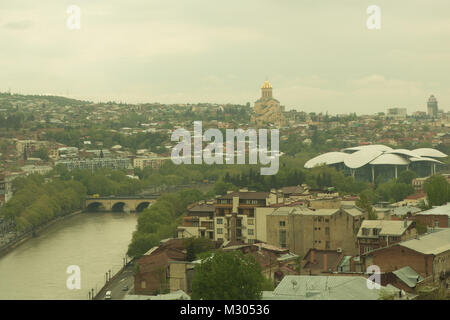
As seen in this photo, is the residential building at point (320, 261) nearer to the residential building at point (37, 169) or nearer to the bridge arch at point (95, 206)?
the bridge arch at point (95, 206)

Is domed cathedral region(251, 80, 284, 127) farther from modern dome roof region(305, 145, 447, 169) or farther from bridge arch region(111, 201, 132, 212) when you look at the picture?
bridge arch region(111, 201, 132, 212)

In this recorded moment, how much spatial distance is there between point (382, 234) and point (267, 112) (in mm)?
61632

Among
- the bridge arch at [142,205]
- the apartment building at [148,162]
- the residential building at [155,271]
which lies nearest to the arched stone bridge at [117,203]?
the bridge arch at [142,205]

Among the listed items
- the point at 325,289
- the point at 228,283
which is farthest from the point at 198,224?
the point at 228,283

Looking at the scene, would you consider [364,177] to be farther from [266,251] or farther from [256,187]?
[266,251]

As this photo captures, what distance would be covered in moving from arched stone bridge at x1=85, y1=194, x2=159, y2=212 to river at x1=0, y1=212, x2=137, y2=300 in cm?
536

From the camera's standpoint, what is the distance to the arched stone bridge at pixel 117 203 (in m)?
31.1

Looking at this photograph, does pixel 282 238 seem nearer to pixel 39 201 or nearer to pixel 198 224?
pixel 198 224

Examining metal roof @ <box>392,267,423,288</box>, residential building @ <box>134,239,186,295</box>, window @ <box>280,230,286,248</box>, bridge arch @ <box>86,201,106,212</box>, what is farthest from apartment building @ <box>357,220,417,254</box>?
bridge arch @ <box>86,201,106,212</box>

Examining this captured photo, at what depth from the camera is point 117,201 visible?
31766mm

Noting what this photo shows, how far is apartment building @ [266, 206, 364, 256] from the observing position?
13391mm

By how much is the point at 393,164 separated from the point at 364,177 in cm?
129

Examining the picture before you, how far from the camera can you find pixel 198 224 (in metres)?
16.4

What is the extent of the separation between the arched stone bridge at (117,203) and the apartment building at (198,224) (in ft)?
46.6
